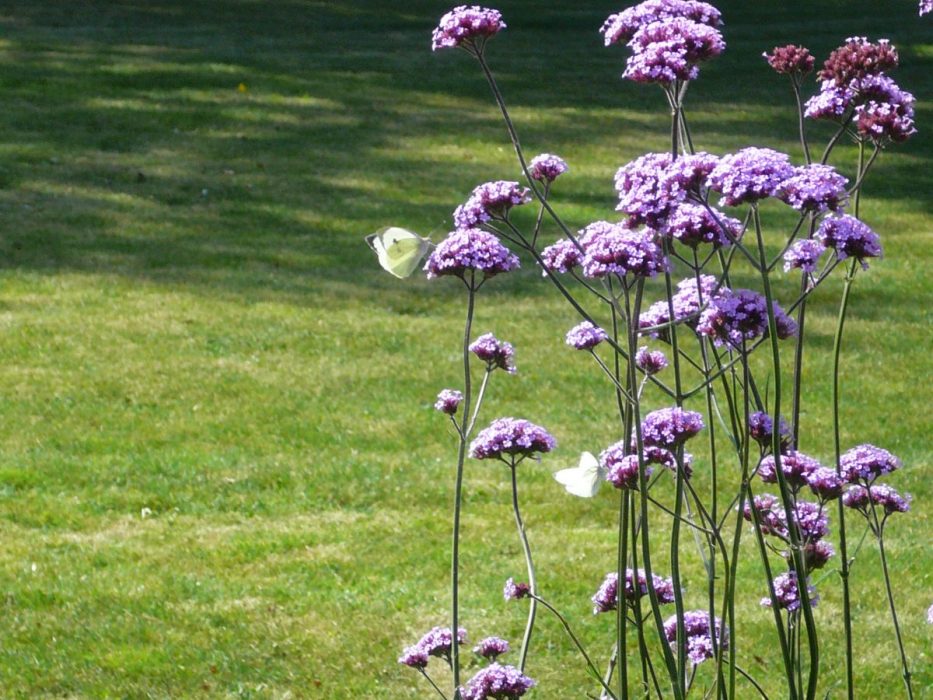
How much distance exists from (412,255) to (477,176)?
34.5 feet

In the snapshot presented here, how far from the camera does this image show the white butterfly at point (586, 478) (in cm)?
280

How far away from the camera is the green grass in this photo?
5391 millimetres

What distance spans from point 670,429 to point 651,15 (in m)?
0.93

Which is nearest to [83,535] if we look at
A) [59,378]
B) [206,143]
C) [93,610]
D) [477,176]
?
[93,610]

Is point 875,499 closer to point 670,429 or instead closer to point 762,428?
point 762,428

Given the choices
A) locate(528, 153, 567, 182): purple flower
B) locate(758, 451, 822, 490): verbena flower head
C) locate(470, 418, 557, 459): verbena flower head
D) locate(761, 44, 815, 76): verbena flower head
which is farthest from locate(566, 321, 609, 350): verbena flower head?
locate(761, 44, 815, 76): verbena flower head

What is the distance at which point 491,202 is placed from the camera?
114 inches

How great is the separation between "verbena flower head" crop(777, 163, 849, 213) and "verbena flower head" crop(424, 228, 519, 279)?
619 mm

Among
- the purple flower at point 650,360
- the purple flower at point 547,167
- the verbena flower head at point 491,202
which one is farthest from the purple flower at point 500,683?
the purple flower at point 547,167

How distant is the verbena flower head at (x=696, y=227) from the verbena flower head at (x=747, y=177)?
83 millimetres

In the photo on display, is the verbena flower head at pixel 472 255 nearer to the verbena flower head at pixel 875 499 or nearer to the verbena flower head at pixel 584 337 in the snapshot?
the verbena flower head at pixel 584 337

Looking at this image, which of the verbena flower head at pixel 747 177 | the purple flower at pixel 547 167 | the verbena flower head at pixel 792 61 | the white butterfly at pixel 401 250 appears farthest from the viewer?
the white butterfly at pixel 401 250

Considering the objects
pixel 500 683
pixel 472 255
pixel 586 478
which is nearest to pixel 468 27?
pixel 472 255

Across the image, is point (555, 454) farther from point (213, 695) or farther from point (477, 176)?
point (477, 176)
